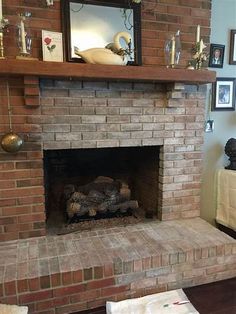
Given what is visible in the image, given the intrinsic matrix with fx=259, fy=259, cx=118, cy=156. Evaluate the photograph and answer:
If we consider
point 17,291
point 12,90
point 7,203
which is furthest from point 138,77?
point 17,291

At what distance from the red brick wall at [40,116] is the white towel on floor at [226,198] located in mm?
401

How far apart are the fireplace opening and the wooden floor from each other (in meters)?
0.65

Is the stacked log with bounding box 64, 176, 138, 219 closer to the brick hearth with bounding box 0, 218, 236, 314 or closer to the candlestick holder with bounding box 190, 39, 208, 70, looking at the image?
the brick hearth with bounding box 0, 218, 236, 314

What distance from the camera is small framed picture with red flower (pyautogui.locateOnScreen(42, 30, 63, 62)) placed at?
1645mm

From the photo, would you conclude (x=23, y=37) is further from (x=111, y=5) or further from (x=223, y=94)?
(x=223, y=94)

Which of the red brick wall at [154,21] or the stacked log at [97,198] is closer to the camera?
the red brick wall at [154,21]

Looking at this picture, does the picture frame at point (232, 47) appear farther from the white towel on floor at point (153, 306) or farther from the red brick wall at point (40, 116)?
the white towel on floor at point (153, 306)

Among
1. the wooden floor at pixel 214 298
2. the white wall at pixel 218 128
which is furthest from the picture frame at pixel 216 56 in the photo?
the wooden floor at pixel 214 298

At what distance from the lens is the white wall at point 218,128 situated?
2.22 m

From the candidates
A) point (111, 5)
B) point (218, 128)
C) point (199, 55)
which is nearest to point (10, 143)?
point (111, 5)

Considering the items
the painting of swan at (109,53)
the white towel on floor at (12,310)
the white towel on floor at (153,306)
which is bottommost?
the white towel on floor at (153,306)

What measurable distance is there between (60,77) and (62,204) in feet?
3.69

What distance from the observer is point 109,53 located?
1671 millimetres

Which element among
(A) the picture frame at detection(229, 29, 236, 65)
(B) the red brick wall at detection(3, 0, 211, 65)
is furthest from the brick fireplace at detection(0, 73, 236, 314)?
(A) the picture frame at detection(229, 29, 236, 65)
